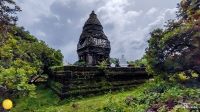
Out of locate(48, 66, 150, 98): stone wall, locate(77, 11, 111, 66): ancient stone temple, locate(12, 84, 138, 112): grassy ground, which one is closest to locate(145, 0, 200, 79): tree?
locate(48, 66, 150, 98): stone wall

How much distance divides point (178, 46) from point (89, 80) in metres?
5.98

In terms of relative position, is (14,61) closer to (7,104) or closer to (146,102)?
(7,104)

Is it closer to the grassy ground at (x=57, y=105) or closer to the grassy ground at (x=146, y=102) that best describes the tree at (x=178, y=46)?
the grassy ground at (x=146, y=102)

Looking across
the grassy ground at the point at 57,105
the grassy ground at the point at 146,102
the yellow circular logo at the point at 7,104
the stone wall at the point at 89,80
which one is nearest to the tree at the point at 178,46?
the grassy ground at the point at 146,102

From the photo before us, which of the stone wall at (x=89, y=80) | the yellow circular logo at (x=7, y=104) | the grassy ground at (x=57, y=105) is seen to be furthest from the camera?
the stone wall at (x=89, y=80)

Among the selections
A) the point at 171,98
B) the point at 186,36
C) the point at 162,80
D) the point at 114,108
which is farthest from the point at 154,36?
the point at 114,108

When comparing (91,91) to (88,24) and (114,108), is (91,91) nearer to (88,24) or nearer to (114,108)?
(114,108)

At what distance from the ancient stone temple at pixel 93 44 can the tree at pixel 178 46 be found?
31.1 feet

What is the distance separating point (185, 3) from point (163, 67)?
4.63 meters

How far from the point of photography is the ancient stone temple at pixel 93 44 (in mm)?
18141

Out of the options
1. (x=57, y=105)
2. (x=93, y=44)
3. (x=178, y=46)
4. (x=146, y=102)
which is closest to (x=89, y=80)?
(x=57, y=105)

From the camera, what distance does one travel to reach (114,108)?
5871 mm

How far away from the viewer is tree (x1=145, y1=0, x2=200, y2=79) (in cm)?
764

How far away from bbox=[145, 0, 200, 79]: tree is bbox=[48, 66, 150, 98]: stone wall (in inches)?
113
